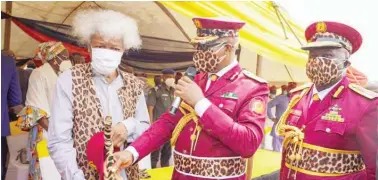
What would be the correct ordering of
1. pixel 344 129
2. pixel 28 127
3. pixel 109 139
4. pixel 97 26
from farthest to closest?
pixel 28 127, pixel 97 26, pixel 344 129, pixel 109 139

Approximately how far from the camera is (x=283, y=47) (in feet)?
13.1

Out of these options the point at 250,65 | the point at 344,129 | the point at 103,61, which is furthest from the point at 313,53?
the point at 250,65

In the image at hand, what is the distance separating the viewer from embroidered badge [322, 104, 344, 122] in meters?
2.18

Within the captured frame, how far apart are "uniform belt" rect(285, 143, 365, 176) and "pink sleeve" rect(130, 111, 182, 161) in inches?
27.7

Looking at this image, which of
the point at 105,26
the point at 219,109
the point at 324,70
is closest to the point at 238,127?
the point at 219,109

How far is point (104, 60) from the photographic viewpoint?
7.47ft

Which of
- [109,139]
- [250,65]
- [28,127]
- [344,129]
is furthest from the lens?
[250,65]

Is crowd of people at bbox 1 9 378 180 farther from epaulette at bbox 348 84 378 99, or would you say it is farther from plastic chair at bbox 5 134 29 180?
plastic chair at bbox 5 134 29 180

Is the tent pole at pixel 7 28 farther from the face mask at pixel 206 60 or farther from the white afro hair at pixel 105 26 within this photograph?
the face mask at pixel 206 60

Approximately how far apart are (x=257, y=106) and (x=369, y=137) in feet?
1.78

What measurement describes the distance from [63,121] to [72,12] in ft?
16.0

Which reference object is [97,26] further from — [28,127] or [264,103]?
[28,127]

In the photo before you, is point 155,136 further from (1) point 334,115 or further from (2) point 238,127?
(1) point 334,115

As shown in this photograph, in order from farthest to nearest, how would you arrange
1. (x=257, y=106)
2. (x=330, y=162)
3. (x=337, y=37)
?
(x=337, y=37) → (x=330, y=162) → (x=257, y=106)
